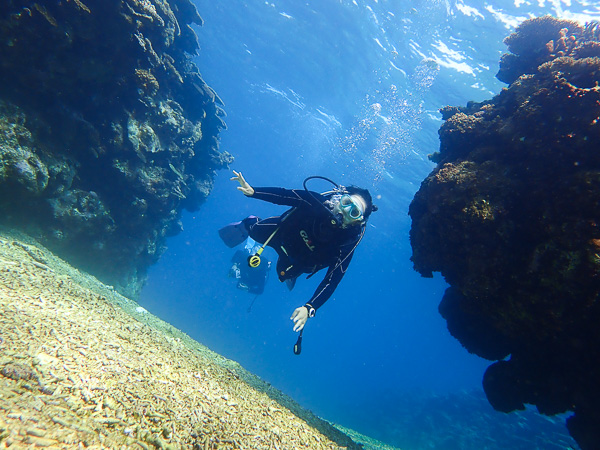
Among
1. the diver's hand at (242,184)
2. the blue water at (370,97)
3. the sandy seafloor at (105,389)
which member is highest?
the blue water at (370,97)

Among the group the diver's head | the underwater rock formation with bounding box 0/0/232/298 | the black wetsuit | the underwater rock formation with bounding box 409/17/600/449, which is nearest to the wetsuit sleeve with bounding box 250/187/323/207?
the black wetsuit

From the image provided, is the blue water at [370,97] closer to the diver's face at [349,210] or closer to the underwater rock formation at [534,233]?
the underwater rock formation at [534,233]

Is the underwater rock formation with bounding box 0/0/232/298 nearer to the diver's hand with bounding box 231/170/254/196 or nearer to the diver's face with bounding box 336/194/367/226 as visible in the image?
the diver's hand with bounding box 231/170/254/196

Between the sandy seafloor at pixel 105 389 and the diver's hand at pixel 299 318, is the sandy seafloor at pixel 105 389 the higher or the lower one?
the lower one

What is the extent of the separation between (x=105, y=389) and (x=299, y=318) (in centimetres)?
216

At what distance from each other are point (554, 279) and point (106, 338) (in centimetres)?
579

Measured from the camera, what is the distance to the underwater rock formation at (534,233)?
3.98 metres

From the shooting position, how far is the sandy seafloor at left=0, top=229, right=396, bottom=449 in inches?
69.8

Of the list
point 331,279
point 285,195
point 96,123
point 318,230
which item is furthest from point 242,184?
point 96,123

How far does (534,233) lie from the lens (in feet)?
14.7

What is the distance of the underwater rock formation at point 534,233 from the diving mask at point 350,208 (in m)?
1.97

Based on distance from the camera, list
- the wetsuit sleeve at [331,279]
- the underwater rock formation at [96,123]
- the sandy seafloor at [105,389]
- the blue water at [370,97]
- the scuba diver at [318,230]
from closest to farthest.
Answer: the sandy seafloor at [105,389]
the wetsuit sleeve at [331,279]
the scuba diver at [318,230]
the underwater rock formation at [96,123]
the blue water at [370,97]

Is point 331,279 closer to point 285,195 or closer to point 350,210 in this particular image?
point 350,210

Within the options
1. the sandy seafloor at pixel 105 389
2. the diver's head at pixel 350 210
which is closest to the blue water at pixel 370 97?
the diver's head at pixel 350 210
